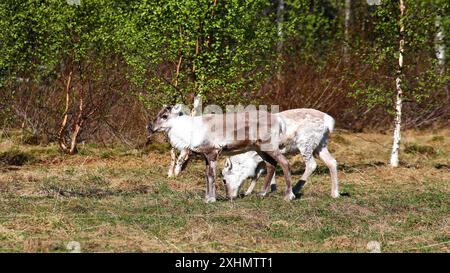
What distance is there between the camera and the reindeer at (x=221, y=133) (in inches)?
523

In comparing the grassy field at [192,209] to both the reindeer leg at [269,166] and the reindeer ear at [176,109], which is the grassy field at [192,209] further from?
the reindeer ear at [176,109]

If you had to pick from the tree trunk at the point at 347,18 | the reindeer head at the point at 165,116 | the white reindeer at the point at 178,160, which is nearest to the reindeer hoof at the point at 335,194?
the reindeer head at the point at 165,116

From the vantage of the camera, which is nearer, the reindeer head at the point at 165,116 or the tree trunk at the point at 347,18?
the reindeer head at the point at 165,116

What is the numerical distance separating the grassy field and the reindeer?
698 millimetres

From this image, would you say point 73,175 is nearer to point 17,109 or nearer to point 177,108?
point 177,108

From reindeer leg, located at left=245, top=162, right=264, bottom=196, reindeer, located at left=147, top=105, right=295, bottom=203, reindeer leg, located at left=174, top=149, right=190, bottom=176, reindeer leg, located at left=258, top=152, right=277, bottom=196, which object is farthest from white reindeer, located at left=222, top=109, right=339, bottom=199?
reindeer leg, located at left=174, top=149, right=190, bottom=176

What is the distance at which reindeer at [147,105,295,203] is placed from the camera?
13297mm

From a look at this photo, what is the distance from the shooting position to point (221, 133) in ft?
43.7

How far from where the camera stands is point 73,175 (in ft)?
51.5

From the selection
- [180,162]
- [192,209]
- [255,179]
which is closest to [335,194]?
[255,179]

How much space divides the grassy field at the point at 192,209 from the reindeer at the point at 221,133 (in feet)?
2.29

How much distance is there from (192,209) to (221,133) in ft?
6.02

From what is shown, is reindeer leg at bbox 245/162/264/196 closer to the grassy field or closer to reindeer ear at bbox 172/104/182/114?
the grassy field

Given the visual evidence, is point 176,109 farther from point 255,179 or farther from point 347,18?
point 347,18
